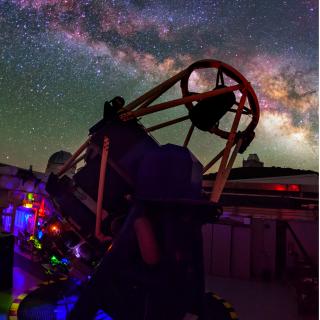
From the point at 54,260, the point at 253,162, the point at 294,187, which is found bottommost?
the point at 54,260

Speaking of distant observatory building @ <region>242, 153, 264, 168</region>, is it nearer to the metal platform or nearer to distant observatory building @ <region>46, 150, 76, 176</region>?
distant observatory building @ <region>46, 150, 76, 176</region>

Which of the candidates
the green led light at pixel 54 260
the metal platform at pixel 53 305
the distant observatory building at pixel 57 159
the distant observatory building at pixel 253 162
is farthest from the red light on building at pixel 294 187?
the distant observatory building at pixel 253 162

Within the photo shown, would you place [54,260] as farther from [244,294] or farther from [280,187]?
[280,187]

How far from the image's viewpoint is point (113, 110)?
4.43 m

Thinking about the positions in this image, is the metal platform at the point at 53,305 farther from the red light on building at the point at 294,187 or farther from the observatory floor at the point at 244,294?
the red light on building at the point at 294,187

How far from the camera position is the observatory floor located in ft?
21.1

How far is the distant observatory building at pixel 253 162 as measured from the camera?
29.9 metres

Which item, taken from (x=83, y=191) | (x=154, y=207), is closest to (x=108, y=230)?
(x=83, y=191)

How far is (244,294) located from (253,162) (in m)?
23.0

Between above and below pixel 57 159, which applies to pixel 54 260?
below

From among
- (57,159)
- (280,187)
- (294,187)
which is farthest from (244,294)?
(57,159)

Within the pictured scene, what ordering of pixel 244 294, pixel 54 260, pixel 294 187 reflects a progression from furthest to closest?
1. pixel 294 187
2. pixel 244 294
3. pixel 54 260

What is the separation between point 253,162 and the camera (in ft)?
98.5

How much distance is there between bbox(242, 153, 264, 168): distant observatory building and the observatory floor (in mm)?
20964
